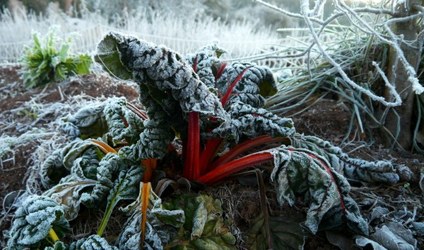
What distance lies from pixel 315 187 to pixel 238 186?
23cm

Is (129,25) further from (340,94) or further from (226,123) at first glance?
(226,123)

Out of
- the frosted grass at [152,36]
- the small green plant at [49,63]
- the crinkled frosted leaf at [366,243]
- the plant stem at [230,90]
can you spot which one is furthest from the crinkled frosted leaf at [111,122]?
the frosted grass at [152,36]

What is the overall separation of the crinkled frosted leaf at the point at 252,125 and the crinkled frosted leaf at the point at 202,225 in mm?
169

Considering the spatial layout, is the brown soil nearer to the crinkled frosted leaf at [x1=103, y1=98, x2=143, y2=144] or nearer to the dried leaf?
the dried leaf

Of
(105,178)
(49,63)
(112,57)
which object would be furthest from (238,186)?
(49,63)

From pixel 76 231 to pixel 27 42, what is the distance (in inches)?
88.7

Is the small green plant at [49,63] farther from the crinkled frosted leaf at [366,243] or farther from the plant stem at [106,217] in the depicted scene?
the crinkled frosted leaf at [366,243]


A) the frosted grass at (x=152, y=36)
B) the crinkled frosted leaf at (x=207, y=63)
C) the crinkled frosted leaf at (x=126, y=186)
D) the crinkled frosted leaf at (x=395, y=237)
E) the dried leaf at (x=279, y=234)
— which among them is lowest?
the frosted grass at (x=152, y=36)

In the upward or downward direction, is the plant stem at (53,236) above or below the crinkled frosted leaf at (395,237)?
below

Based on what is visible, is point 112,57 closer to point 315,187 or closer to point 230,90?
point 230,90

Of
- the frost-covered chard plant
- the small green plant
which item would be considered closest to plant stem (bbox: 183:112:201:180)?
the frost-covered chard plant

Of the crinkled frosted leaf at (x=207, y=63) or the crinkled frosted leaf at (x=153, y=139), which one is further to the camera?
the crinkled frosted leaf at (x=207, y=63)

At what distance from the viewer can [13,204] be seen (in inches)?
49.8

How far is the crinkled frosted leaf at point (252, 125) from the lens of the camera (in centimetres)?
104
